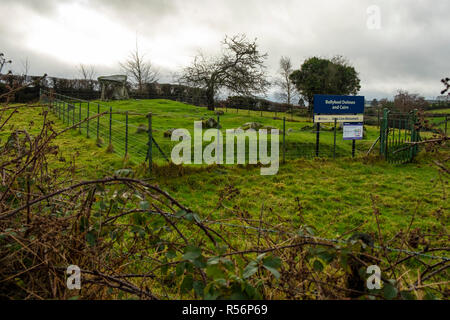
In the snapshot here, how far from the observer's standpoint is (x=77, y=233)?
179cm

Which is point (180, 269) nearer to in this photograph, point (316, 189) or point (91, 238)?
point (91, 238)

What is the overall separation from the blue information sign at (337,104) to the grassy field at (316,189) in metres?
2.05

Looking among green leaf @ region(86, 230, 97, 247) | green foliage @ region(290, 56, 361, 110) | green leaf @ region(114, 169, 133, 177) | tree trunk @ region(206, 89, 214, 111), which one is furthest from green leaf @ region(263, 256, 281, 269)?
green foliage @ region(290, 56, 361, 110)

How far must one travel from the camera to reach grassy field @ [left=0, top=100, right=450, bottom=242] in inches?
228

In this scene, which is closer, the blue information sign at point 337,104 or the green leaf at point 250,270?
the green leaf at point 250,270

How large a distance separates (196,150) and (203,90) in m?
19.1

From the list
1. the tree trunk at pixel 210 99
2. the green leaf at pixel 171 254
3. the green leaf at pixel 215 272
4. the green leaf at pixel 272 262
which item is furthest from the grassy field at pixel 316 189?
the tree trunk at pixel 210 99

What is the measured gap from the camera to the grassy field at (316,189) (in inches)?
228

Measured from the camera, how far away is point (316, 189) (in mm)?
7992

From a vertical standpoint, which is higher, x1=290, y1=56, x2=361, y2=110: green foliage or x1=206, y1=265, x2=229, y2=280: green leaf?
x1=290, y1=56, x2=361, y2=110: green foliage

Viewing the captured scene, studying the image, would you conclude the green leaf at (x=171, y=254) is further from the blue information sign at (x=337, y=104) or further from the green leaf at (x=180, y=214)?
the blue information sign at (x=337, y=104)

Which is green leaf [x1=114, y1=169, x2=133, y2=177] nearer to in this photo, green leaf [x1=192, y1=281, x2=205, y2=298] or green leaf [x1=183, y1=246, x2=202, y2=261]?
green leaf [x1=183, y1=246, x2=202, y2=261]

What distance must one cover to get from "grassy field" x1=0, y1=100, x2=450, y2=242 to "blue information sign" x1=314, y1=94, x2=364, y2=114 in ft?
6.73
